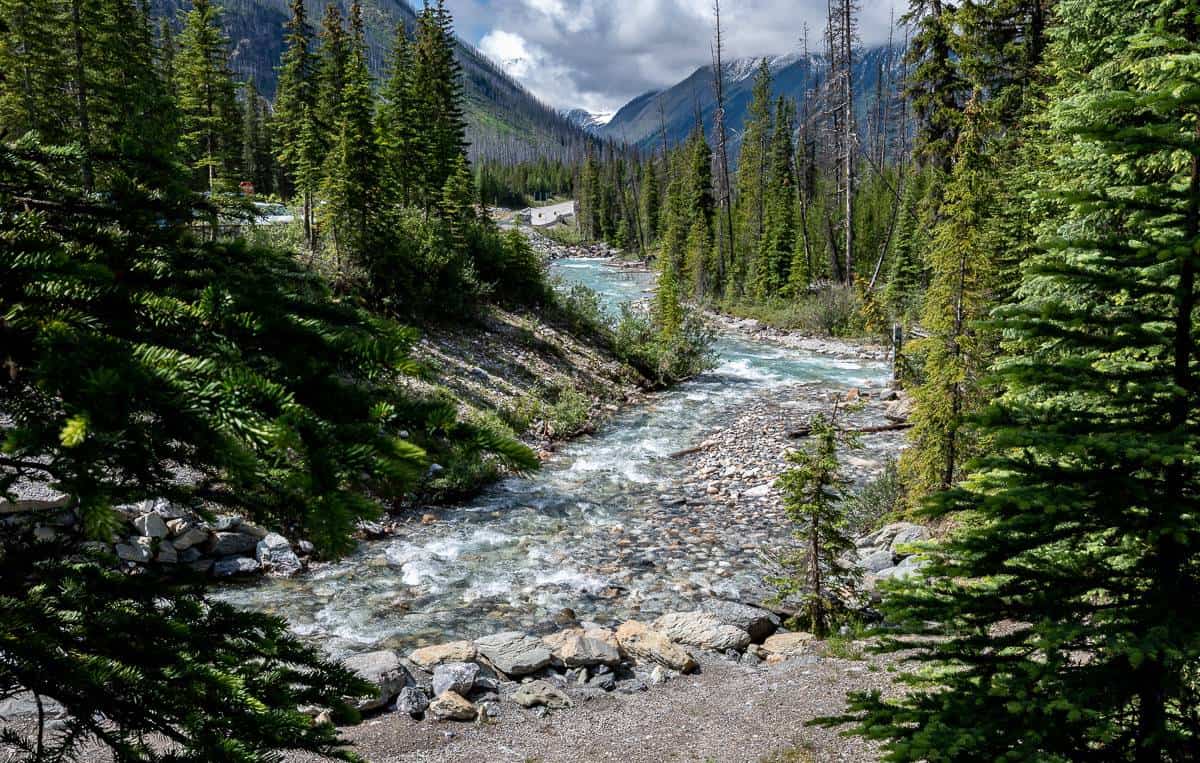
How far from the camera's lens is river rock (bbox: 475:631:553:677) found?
7473mm

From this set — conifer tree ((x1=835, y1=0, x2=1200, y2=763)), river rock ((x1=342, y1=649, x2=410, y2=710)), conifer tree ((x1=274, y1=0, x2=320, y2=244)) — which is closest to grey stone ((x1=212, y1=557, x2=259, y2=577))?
river rock ((x1=342, y1=649, x2=410, y2=710))

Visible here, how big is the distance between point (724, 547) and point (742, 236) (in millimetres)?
42582

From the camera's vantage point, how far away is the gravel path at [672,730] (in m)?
5.95

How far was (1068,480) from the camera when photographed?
→ 9.12 ft

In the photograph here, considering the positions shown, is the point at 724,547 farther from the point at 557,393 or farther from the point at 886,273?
the point at 886,273

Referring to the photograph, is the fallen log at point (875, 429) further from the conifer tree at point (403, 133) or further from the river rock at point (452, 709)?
the conifer tree at point (403, 133)

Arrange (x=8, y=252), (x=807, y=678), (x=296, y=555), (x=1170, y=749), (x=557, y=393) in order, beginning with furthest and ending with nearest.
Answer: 1. (x=557, y=393)
2. (x=296, y=555)
3. (x=807, y=678)
4. (x=1170, y=749)
5. (x=8, y=252)

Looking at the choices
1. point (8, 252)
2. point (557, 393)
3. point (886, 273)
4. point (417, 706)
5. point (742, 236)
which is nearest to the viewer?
point (8, 252)

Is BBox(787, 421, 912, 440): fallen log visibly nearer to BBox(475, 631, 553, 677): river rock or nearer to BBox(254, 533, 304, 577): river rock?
BBox(475, 631, 553, 677): river rock

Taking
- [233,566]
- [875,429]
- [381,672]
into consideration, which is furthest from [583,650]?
[875,429]

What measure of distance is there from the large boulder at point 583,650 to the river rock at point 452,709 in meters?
1.28

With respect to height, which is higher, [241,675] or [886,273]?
[886,273]

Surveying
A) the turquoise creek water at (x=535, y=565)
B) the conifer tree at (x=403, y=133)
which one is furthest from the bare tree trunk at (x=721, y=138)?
the turquoise creek water at (x=535, y=565)

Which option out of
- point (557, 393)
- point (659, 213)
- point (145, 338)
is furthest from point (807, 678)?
point (659, 213)
